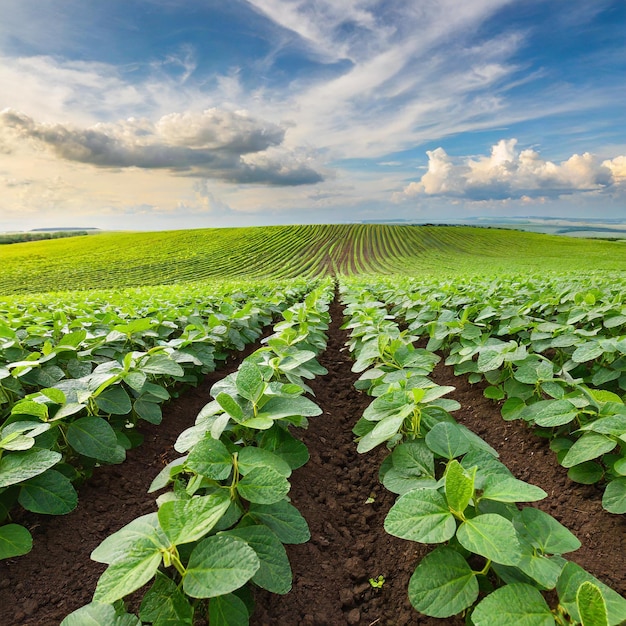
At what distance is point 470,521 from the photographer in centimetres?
108

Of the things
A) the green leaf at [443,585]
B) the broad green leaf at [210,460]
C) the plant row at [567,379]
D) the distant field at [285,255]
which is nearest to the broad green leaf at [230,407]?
the broad green leaf at [210,460]

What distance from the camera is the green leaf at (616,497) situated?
5.42 ft

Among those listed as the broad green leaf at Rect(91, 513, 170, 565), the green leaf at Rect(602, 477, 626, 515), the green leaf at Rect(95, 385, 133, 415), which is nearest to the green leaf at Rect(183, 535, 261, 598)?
the broad green leaf at Rect(91, 513, 170, 565)

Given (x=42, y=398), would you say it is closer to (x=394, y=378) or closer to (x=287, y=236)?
(x=394, y=378)

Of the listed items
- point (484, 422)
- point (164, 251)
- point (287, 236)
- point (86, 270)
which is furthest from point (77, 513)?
point (287, 236)

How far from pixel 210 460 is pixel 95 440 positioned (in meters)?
0.85

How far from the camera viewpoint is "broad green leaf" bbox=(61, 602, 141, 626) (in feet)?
3.49

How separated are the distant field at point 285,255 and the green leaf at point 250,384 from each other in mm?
23792

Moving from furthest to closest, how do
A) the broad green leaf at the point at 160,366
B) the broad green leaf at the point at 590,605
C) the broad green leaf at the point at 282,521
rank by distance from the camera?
1. the broad green leaf at the point at 160,366
2. the broad green leaf at the point at 282,521
3. the broad green leaf at the point at 590,605

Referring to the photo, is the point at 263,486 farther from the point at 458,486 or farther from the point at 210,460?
the point at 458,486

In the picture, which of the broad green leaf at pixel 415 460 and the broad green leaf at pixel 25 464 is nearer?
the broad green leaf at pixel 25 464

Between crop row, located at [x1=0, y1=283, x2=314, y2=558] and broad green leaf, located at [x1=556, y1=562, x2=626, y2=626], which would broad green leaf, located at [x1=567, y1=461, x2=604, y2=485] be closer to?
broad green leaf, located at [x1=556, y1=562, x2=626, y2=626]

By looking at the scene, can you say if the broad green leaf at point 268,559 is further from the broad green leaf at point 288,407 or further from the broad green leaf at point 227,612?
the broad green leaf at point 288,407

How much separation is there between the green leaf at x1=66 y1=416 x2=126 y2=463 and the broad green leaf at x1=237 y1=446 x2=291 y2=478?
2.57 ft
